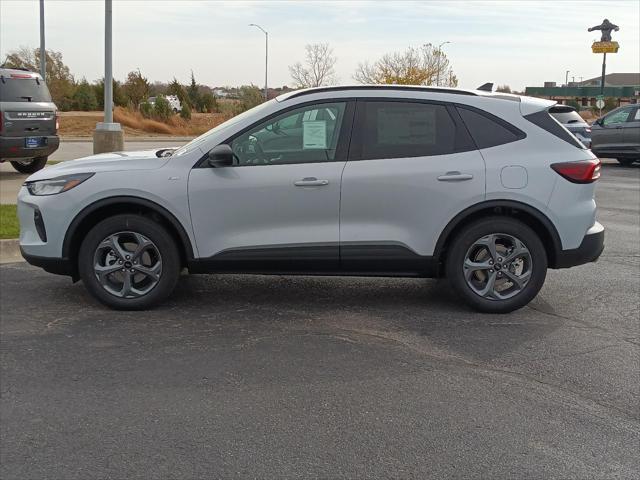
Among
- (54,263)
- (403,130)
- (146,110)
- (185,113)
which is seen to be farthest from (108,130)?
(146,110)

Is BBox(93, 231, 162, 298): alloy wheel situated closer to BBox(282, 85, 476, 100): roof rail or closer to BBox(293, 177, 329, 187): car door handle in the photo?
BBox(293, 177, 329, 187): car door handle

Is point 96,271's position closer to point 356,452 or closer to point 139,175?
point 139,175

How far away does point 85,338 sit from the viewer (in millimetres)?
5465

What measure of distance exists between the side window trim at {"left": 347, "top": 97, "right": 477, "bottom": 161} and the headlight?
2.13 metres

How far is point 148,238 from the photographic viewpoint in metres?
6.06

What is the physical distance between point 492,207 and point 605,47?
38.3m

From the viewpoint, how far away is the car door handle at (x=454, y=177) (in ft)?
19.6

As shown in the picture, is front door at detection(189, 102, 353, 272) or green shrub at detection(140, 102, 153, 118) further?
green shrub at detection(140, 102, 153, 118)

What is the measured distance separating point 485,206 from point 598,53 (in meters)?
39.1

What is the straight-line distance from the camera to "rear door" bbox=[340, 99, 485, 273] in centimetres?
598

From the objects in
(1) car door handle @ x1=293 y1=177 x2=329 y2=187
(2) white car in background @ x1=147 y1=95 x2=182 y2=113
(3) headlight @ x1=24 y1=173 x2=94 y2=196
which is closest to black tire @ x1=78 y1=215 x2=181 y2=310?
(3) headlight @ x1=24 y1=173 x2=94 y2=196

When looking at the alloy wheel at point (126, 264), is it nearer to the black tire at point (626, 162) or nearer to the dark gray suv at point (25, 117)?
the dark gray suv at point (25, 117)

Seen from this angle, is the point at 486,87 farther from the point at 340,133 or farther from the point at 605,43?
the point at 605,43


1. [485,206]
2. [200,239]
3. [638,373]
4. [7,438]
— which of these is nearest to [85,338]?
[200,239]
